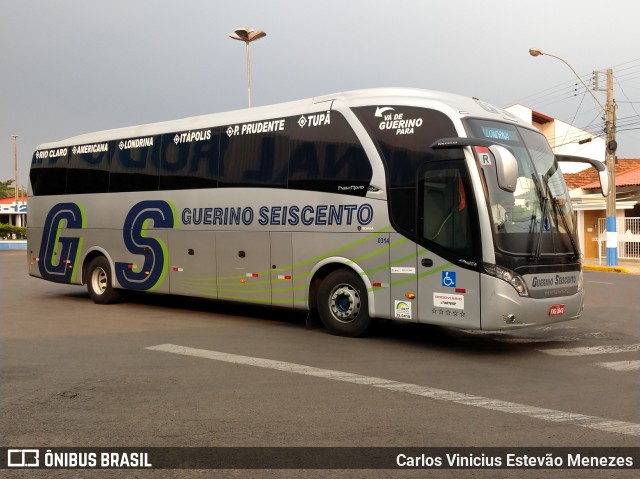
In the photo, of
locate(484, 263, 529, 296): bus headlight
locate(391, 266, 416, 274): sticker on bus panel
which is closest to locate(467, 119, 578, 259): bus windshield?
locate(484, 263, 529, 296): bus headlight

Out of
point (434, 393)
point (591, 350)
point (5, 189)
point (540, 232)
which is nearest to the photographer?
point (434, 393)

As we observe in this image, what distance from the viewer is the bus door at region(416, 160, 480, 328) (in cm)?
826

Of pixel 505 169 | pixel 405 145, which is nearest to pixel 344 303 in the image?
pixel 405 145

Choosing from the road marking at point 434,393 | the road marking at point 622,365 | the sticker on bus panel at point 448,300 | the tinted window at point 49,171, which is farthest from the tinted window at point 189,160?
the road marking at point 622,365

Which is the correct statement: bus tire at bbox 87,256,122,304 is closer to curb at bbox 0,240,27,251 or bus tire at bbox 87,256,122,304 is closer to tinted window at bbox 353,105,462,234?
tinted window at bbox 353,105,462,234

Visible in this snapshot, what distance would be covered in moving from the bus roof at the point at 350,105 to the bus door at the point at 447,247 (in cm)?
89

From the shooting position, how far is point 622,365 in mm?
7934

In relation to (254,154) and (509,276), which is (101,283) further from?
(509,276)

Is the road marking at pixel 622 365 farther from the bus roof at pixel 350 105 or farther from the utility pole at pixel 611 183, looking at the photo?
the utility pole at pixel 611 183

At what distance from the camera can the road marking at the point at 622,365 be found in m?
7.76

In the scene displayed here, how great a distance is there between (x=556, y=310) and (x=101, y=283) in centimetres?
948

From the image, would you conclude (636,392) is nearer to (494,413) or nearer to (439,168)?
(494,413)

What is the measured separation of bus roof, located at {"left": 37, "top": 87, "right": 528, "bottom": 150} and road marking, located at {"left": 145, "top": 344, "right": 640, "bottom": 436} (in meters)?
3.73

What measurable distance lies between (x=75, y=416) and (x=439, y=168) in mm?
5293
